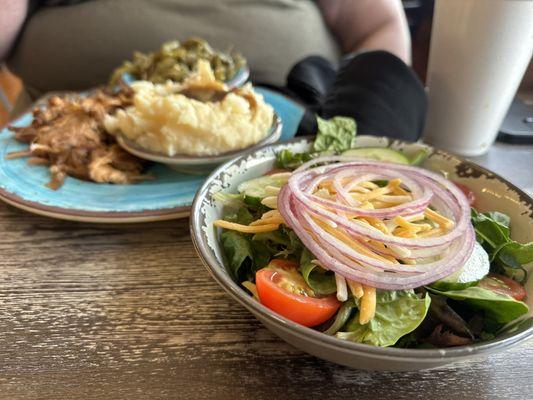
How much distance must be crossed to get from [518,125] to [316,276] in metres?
1.31

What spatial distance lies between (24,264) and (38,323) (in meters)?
0.20

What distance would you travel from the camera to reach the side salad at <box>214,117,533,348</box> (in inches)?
26.4

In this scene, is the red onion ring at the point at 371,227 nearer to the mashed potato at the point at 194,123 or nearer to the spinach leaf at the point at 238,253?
the spinach leaf at the point at 238,253

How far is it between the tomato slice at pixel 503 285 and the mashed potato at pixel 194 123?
2.33 feet

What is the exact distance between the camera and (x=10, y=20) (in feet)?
6.16

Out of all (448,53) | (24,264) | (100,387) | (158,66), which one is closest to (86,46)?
(158,66)

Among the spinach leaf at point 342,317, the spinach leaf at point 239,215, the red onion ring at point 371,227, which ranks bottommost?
the spinach leaf at point 239,215

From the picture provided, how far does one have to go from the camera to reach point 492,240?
83 centimetres

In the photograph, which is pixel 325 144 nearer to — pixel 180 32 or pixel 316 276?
pixel 316 276

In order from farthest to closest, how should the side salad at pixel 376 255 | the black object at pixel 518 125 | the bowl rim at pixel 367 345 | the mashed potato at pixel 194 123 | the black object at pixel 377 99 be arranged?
the black object at pixel 518 125
the black object at pixel 377 99
the mashed potato at pixel 194 123
the side salad at pixel 376 255
the bowl rim at pixel 367 345

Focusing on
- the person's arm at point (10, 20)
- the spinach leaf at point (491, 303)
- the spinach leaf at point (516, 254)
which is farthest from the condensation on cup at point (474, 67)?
the person's arm at point (10, 20)

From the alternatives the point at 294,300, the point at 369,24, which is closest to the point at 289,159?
the point at 294,300

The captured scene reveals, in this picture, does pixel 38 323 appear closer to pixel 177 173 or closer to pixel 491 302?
pixel 177 173

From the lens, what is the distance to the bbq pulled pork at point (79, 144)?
124cm
